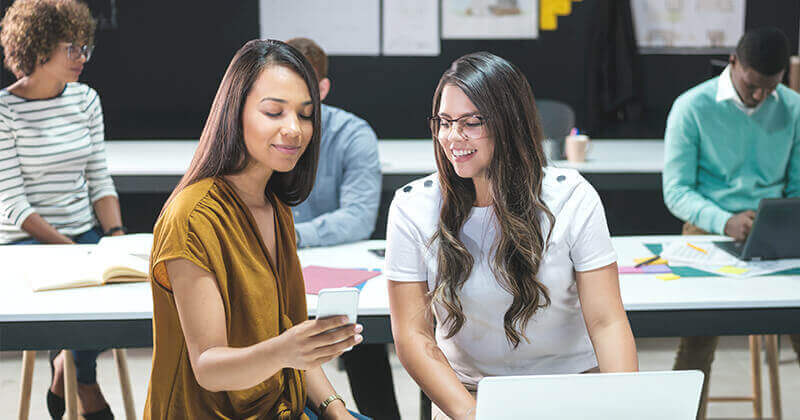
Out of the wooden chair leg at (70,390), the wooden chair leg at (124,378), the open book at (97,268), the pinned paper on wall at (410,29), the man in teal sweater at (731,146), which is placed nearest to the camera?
the open book at (97,268)

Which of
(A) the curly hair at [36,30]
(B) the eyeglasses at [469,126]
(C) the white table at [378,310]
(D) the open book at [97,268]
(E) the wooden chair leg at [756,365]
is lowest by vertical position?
(E) the wooden chair leg at [756,365]

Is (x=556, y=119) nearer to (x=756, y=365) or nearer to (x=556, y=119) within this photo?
(x=556, y=119)

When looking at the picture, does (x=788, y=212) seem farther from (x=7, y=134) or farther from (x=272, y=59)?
(x=7, y=134)

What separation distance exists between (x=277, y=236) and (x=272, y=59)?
369 mm

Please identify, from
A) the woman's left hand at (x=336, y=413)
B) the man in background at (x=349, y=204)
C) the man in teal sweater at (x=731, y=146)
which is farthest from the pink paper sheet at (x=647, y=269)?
the woman's left hand at (x=336, y=413)

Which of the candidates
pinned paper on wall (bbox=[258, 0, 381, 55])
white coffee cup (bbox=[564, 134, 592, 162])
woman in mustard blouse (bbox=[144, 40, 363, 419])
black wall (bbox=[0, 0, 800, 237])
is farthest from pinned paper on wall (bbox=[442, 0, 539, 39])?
woman in mustard blouse (bbox=[144, 40, 363, 419])

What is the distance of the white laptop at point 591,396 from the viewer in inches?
49.3

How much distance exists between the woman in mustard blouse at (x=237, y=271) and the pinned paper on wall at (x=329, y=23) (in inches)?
133

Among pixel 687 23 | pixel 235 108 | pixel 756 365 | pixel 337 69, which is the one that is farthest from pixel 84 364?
pixel 687 23

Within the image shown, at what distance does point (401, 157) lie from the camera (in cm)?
419

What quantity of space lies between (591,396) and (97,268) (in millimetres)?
1477

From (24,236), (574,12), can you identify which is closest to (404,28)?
(574,12)

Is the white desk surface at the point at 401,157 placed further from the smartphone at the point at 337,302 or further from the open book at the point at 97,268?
the smartphone at the point at 337,302

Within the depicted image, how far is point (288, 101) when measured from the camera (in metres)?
1.46
